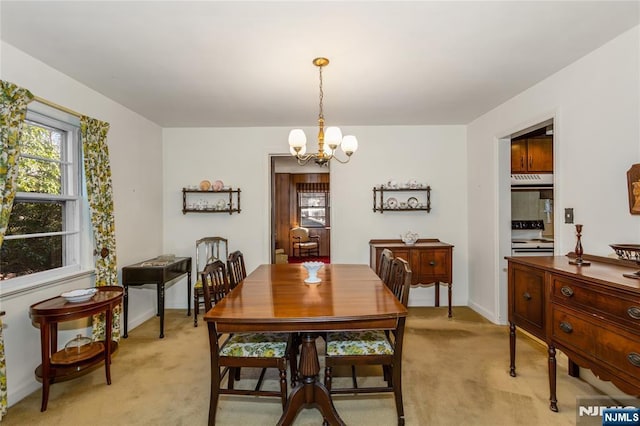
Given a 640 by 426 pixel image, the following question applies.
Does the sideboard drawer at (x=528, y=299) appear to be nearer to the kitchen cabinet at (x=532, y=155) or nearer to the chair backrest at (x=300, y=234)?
the kitchen cabinet at (x=532, y=155)

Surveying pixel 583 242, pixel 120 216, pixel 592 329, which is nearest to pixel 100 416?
pixel 120 216

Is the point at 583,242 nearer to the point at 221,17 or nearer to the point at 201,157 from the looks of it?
the point at 221,17

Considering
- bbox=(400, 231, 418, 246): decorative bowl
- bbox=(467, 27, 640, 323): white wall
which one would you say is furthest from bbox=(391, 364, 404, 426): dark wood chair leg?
bbox=(400, 231, 418, 246): decorative bowl

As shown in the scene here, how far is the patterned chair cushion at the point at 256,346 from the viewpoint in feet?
6.36

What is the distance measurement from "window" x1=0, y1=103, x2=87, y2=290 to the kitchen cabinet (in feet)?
16.0

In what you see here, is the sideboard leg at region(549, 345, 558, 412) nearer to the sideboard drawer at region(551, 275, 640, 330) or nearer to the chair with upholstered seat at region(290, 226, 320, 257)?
the sideboard drawer at region(551, 275, 640, 330)

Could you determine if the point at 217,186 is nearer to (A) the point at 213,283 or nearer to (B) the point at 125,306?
(B) the point at 125,306

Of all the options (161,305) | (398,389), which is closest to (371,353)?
(398,389)

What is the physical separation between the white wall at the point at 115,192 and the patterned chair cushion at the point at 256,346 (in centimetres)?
158

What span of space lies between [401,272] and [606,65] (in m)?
2.00

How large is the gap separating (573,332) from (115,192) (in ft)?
13.1

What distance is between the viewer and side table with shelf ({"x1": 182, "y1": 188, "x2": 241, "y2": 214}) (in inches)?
171

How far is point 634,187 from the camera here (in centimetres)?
202

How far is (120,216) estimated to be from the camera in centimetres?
350
